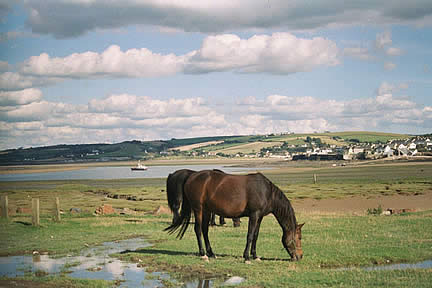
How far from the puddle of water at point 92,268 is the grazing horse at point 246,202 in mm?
2248

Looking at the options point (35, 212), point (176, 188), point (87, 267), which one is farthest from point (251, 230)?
point (35, 212)

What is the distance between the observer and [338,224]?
22.6 meters

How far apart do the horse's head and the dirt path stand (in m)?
21.1

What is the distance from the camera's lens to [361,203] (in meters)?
39.2

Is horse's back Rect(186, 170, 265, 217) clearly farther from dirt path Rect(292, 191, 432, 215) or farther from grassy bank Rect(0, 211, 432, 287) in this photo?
dirt path Rect(292, 191, 432, 215)

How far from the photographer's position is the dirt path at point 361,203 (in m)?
35.7

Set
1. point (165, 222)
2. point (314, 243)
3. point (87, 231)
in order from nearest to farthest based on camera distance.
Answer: point (314, 243) < point (87, 231) < point (165, 222)

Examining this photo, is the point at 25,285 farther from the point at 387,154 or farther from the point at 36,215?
the point at 387,154

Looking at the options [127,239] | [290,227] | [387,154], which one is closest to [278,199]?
[290,227]

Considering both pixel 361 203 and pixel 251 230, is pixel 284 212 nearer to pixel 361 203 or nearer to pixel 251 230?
pixel 251 230

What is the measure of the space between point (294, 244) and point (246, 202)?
177 cm

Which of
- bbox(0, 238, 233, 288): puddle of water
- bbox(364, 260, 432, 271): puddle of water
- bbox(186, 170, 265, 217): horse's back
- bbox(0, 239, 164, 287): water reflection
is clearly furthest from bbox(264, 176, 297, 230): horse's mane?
bbox(0, 239, 164, 287): water reflection

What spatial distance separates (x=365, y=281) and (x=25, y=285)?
7.74 m

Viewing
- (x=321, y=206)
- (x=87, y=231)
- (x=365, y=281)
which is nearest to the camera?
(x=365, y=281)
